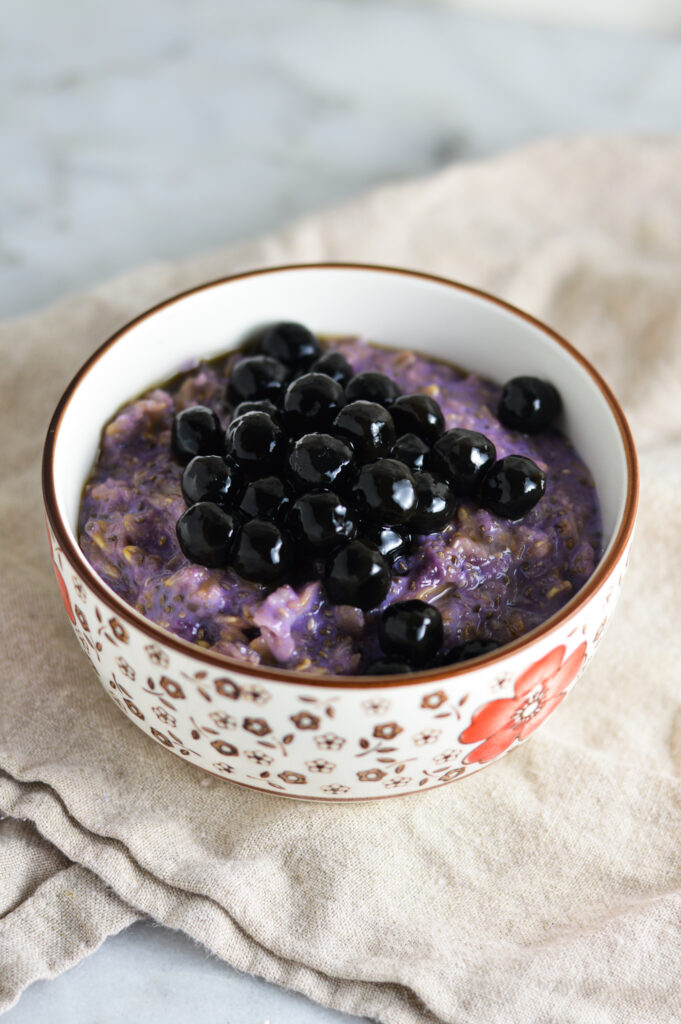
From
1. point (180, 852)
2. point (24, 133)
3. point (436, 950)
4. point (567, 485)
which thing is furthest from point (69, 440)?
point (24, 133)

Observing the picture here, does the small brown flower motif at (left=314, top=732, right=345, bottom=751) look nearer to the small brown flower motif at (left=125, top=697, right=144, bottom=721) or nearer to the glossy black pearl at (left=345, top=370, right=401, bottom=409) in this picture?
the small brown flower motif at (left=125, top=697, right=144, bottom=721)

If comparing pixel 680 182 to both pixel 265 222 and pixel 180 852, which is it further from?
pixel 180 852

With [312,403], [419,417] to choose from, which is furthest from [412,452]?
[312,403]

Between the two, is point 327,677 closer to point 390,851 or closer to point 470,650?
point 470,650

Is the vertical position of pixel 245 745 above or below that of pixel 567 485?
below

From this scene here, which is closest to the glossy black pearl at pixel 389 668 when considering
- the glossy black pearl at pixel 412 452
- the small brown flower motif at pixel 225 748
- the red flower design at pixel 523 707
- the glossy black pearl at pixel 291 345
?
the red flower design at pixel 523 707

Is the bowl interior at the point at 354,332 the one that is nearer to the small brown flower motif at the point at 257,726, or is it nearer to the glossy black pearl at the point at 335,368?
the glossy black pearl at the point at 335,368

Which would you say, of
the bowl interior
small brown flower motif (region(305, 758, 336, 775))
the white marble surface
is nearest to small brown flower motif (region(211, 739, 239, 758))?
small brown flower motif (region(305, 758, 336, 775))
